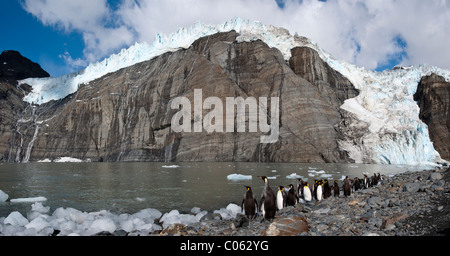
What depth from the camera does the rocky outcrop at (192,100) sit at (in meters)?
61.1

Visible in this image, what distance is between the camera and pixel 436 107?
65.6 metres

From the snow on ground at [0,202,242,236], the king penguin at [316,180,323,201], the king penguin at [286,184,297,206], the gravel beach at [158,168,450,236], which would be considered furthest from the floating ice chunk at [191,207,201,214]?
the king penguin at [316,180,323,201]

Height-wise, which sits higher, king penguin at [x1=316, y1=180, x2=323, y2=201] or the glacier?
the glacier

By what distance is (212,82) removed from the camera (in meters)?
68.2

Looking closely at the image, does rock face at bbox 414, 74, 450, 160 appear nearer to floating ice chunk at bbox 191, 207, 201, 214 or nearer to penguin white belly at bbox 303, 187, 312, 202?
penguin white belly at bbox 303, 187, 312, 202

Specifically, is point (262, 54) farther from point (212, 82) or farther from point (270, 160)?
point (270, 160)

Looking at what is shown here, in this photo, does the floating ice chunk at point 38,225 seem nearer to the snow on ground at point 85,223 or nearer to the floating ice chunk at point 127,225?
the snow on ground at point 85,223

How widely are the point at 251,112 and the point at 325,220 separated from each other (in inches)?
2208

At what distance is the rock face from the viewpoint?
62.1 meters

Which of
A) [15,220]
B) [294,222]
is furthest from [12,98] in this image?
[294,222]

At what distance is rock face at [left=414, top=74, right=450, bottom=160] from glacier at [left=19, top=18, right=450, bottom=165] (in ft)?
6.61

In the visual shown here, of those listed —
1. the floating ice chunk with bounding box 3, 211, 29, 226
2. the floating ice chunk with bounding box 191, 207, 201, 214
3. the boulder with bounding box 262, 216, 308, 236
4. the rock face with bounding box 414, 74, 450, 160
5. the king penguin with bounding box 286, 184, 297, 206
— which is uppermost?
the rock face with bounding box 414, 74, 450, 160

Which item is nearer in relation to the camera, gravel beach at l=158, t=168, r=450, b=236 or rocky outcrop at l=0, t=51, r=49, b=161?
gravel beach at l=158, t=168, r=450, b=236
